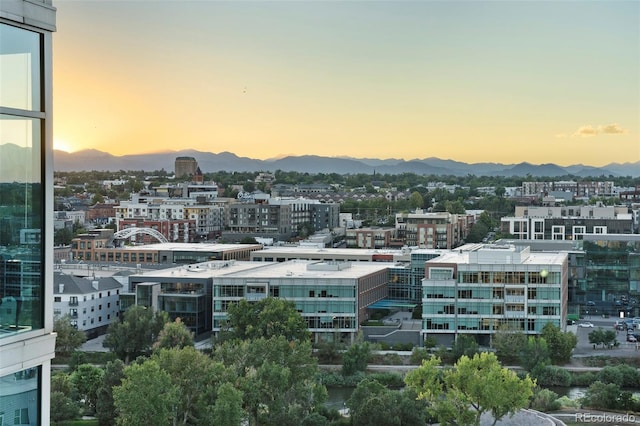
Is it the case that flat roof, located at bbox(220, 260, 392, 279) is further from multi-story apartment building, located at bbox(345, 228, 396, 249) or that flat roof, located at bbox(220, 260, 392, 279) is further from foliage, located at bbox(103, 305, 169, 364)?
multi-story apartment building, located at bbox(345, 228, 396, 249)

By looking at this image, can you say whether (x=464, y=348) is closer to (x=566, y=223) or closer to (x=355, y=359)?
(x=355, y=359)

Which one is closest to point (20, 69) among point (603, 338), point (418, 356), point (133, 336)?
point (418, 356)

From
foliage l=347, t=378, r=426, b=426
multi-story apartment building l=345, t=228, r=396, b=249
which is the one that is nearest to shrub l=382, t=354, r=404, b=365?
foliage l=347, t=378, r=426, b=426

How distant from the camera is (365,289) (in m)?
19.5

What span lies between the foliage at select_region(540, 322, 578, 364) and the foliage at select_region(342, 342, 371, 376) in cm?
331

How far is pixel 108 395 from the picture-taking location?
468 inches

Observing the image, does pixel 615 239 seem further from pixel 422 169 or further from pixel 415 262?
pixel 422 169

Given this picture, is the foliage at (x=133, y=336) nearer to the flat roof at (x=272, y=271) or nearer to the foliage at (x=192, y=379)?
the flat roof at (x=272, y=271)

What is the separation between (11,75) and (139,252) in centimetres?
2529

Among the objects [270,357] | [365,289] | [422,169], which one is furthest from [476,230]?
[422,169]

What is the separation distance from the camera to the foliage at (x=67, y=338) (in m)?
17.0

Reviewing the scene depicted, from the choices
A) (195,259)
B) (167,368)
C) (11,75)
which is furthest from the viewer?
(195,259)

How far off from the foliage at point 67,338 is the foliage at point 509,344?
7451 mm

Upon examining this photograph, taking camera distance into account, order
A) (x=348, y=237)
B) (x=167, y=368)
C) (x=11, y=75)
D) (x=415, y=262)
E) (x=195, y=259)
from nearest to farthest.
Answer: (x=11, y=75) < (x=167, y=368) < (x=415, y=262) < (x=195, y=259) < (x=348, y=237)
